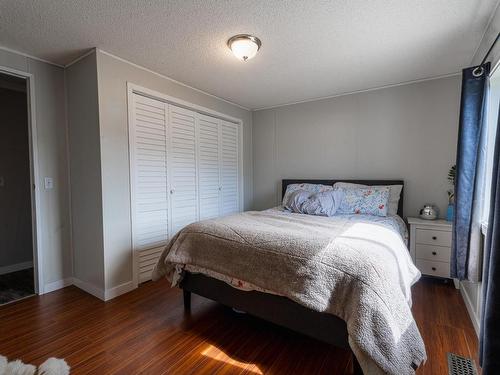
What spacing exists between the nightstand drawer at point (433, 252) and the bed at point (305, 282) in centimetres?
110

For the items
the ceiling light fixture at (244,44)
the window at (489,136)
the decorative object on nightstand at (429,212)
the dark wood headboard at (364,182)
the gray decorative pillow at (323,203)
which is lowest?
the decorative object on nightstand at (429,212)

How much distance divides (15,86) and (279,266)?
371 cm

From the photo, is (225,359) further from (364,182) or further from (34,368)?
(364,182)

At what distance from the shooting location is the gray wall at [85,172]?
2.29 metres

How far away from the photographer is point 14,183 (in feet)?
10.2

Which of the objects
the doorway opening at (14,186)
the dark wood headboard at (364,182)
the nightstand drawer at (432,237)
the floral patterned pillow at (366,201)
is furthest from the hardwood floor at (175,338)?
the doorway opening at (14,186)

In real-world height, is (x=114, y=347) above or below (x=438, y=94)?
below

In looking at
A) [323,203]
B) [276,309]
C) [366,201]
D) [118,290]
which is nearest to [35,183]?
[118,290]

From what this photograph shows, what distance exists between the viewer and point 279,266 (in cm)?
152

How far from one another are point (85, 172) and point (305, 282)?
226 cm

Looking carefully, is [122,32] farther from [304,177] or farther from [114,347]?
[304,177]

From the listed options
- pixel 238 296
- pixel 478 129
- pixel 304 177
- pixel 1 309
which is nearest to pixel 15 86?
pixel 1 309

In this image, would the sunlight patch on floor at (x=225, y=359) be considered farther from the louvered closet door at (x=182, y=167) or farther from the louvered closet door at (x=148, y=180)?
the louvered closet door at (x=182, y=167)

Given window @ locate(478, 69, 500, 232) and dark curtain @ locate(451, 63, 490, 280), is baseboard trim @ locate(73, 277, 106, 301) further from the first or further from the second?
window @ locate(478, 69, 500, 232)
